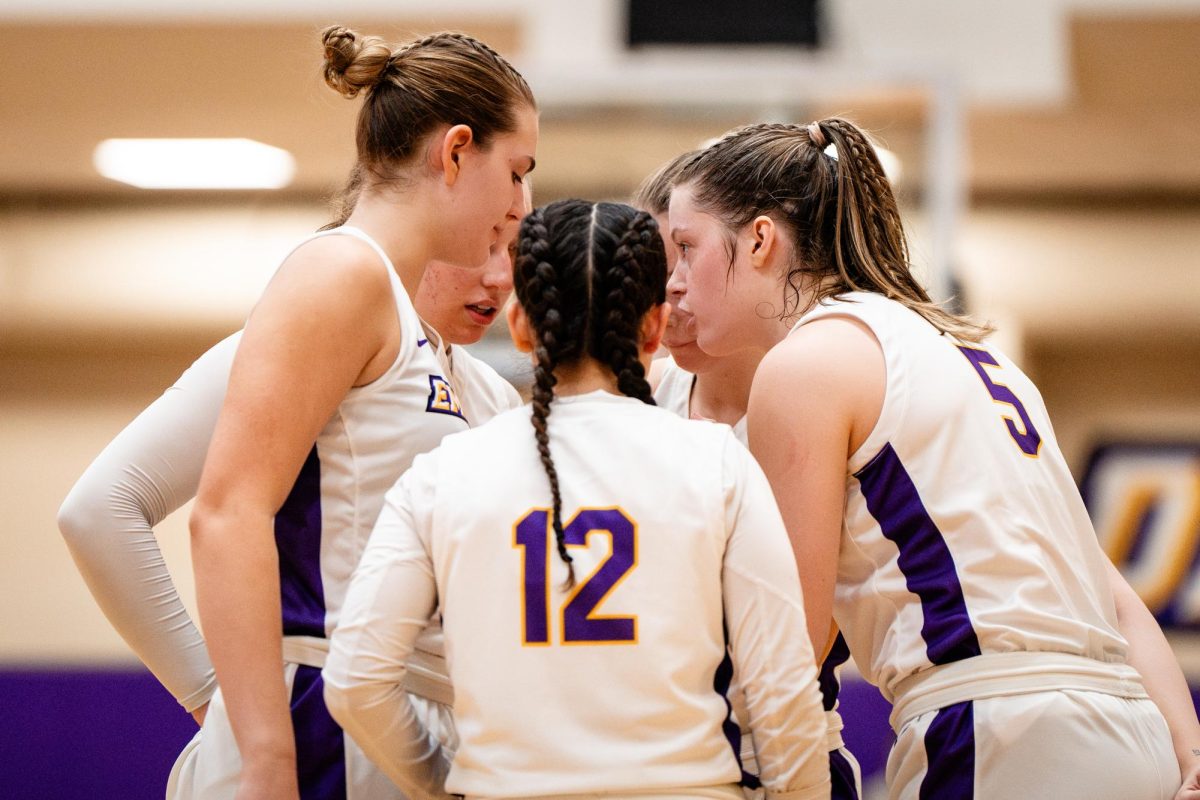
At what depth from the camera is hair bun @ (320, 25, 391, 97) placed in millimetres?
1736

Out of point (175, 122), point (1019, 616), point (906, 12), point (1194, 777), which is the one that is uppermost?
point (906, 12)

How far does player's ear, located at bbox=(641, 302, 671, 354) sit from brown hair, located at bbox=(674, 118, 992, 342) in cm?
37

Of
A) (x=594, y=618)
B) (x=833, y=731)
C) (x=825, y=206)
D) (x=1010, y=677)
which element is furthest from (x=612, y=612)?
(x=825, y=206)

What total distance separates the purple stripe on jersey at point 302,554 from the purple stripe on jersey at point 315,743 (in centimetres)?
6

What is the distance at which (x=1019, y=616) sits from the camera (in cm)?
155

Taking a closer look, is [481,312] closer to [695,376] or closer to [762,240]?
[695,376]

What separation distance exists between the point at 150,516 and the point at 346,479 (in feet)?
1.06

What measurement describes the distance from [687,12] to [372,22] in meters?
1.38

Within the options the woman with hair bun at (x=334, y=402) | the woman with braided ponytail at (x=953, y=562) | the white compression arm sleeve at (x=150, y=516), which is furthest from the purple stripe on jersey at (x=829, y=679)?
the white compression arm sleeve at (x=150, y=516)

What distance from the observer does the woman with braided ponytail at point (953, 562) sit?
1542 millimetres

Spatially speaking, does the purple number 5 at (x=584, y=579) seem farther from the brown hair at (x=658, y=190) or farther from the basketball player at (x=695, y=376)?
the brown hair at (x=658, y=190)

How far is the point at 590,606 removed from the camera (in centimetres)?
134

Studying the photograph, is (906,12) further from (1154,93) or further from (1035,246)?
(1035,246)

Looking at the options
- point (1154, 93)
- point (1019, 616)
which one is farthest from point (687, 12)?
point (1019, 616)
